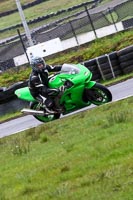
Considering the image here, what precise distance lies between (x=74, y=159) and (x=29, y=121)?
9.35 m

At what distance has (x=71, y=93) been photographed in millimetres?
17234

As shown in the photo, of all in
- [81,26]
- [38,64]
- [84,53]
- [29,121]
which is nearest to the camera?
[38,64]

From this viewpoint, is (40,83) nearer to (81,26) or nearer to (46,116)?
(46,116)

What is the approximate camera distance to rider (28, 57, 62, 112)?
16844 mm

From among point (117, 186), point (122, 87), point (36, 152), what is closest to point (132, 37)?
point (122, 87)

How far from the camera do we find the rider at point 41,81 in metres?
16.8

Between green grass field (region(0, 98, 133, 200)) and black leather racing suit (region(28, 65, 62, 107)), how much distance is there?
168cm

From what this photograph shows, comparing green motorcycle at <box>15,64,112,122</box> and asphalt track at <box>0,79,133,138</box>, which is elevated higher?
green motorcycle at <box>15,64,112,122</box>

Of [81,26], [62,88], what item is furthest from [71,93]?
[81,26]

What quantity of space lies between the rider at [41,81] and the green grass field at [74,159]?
65.8 inches

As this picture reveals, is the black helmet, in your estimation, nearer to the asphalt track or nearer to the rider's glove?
the rider's glove

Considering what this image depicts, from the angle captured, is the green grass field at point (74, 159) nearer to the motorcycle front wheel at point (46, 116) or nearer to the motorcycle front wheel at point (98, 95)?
the motorcycle front wheel at point (98, 95)

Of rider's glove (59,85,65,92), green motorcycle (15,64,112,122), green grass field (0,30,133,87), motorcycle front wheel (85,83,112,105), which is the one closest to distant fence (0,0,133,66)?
green grass field (0,30,133,87)

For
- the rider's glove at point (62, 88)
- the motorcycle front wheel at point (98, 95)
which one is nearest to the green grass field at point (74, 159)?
the motorcycle front wheel at point (98, 95)
